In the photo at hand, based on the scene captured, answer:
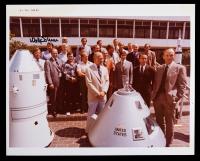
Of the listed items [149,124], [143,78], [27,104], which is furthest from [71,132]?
[143,78]

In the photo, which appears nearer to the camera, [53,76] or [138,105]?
[138,105]

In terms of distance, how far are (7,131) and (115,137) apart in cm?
112

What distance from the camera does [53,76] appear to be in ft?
12.1

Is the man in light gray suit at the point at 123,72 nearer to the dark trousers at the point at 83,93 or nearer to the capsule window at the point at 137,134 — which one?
the dark trousers at the point at 83,93

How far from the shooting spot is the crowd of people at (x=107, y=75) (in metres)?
3.63

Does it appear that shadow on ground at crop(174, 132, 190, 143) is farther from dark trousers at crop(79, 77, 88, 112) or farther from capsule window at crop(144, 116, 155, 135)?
dark trousers at crop(79, 77, 88, 112)

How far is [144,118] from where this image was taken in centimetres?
352

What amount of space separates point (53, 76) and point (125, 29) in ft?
2.90

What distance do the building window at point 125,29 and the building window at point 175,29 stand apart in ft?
1.33

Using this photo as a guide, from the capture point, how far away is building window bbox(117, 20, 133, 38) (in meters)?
3.65

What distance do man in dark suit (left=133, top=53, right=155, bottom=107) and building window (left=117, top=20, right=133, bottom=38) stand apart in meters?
0.27

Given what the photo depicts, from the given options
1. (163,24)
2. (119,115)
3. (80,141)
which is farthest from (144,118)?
(163,24)

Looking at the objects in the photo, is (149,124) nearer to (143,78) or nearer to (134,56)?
(143,78)
